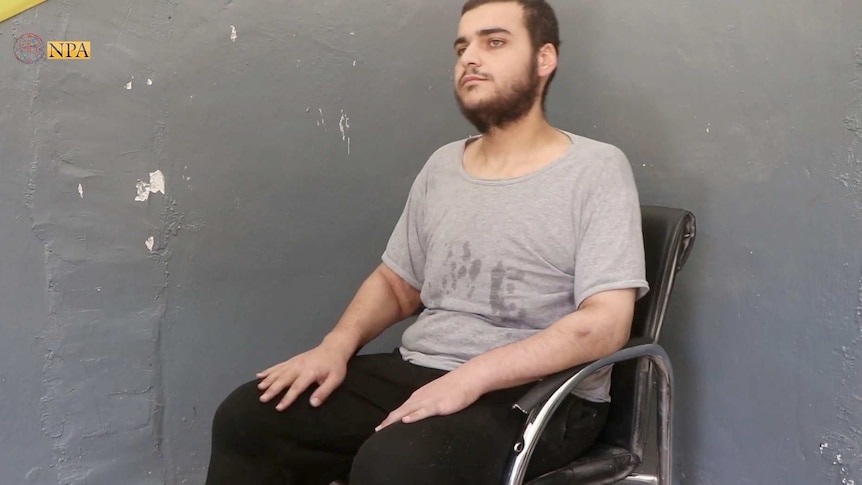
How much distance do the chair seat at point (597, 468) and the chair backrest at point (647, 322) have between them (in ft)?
0.10

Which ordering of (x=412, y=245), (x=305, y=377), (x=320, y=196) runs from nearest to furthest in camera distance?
1. (x=305, y=377)
2. (x=412, y=245)
3. (x=320, y=196)

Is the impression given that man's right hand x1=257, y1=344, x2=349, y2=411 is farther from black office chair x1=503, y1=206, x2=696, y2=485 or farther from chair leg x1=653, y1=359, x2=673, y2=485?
chair leg x1=653, y1=359, x2=673, y2=485

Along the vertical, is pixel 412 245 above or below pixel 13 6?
below

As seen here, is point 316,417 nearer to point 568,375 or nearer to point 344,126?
point 568,375

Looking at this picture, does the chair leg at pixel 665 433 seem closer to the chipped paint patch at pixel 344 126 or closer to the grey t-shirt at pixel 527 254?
the grey t-shirt at pixel 527 254

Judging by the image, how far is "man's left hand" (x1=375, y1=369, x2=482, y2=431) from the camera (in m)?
1.03

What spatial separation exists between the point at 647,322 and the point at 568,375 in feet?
0.85

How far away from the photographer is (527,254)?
4.03 feet

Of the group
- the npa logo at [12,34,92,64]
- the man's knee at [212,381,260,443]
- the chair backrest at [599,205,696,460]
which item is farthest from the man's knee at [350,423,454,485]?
the npa logo at [12,34,92,64]

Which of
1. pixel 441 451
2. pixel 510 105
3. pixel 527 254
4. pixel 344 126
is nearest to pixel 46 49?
pixel 344 126

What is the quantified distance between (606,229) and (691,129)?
1.53ft

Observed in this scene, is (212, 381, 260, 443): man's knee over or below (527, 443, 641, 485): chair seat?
over

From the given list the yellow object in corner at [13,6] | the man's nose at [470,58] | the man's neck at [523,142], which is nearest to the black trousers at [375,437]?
the man's neck at [523,142]

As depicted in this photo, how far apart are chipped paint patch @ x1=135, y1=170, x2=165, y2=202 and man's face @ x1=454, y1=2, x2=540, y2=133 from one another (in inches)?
28.3
